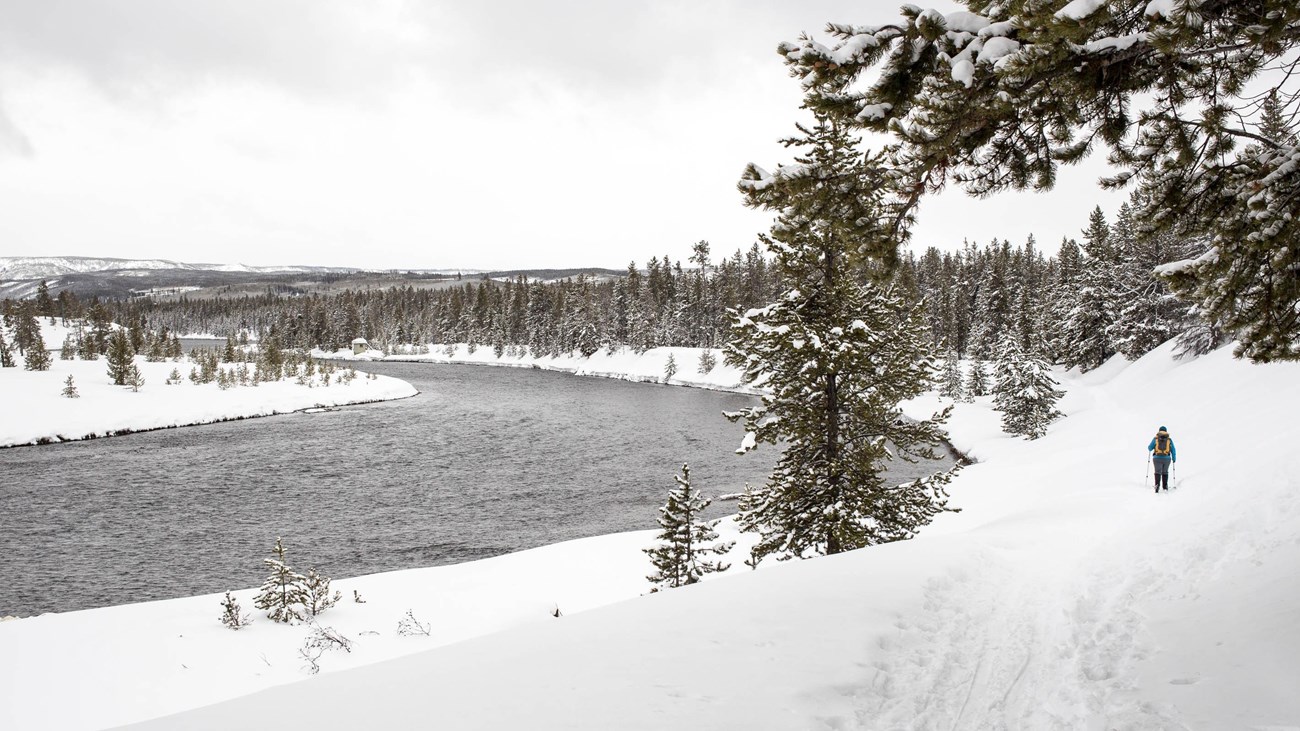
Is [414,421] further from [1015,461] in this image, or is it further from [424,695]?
[424,695]

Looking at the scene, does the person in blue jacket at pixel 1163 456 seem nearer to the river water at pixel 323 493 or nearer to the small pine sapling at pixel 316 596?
the river water at pixel 323 493

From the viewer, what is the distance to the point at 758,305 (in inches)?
3588

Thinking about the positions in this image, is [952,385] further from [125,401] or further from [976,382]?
[125,401]

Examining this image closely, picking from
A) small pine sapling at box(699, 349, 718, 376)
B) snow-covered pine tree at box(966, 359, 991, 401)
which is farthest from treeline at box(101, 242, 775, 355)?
snow-covered pine tree at box(966, 359, 991, 401)

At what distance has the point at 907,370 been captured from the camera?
13180mm

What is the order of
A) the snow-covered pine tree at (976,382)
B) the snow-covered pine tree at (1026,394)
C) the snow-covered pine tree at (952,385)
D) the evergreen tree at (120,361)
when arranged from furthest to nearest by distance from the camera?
1. the snow-covered pine tree at (952,385)
2. the snow-covered pine tree at (976,382)
3. the evergreen tree at (120,361)
4. the snow-covered pine tree at (1026,394)

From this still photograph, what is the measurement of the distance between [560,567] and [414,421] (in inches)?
1244

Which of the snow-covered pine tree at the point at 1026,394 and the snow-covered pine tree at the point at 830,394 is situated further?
the snow-covered pine tree at the point at 1026,394

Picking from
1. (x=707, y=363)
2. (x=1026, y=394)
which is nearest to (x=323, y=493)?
(x=1026, y=394)

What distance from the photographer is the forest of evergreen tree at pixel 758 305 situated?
47094mm

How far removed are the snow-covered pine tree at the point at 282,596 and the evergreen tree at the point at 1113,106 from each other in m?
13.4

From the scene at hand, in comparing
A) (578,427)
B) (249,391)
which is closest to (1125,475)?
(578,427)

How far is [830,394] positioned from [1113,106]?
26.3 feet

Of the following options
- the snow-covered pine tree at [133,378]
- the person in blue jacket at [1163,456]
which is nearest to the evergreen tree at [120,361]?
the snow-covered pine tree at [133,378]
